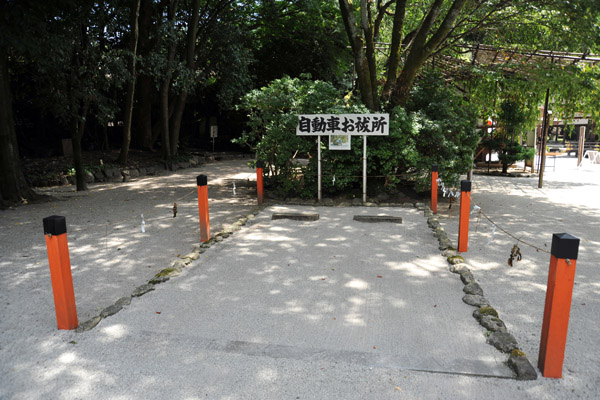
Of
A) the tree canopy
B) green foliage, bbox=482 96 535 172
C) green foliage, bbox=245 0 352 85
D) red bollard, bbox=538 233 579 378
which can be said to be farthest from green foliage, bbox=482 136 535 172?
red bollard, bbox=538 233 579 378

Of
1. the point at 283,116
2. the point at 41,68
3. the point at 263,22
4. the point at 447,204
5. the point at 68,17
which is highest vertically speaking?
the point at 263,22

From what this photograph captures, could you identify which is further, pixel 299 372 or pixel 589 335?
pixel 589 335

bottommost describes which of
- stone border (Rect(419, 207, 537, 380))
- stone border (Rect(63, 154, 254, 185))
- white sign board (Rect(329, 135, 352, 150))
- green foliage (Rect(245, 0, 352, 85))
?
stone border (Rect(419, 207, 537, 380))

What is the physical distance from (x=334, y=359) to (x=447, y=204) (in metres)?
7.71

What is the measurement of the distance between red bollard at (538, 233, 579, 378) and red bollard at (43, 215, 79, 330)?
3.64 m

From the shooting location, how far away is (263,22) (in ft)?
64.0

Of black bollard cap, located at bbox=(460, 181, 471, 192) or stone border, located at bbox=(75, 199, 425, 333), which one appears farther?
black bollard cap, located at bbox=(460, 181, 471, 192)

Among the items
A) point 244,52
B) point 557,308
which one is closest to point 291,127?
point 557,308

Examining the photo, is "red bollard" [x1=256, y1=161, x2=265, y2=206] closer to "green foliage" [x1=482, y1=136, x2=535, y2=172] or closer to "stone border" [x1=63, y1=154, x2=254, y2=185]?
"stone border" [x1=63, y1=154, x2=254, y2=185]

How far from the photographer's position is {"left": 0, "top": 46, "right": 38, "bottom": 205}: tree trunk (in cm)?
937

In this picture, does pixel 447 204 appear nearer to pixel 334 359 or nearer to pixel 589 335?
pixel 589 335

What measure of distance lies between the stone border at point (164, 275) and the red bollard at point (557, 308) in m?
3.55

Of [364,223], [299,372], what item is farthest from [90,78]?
[299,372]

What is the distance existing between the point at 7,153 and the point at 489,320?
10240mm
